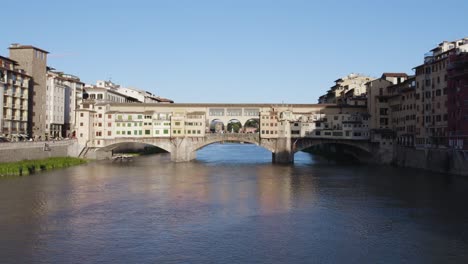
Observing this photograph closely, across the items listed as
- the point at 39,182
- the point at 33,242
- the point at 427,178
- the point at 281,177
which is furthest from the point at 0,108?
the point at 427,178

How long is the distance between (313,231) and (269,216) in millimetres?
4386

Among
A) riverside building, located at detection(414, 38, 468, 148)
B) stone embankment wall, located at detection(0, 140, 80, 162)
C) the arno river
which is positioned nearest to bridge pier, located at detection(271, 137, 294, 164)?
riverside building, located at detection(414, 38, 468, 148)

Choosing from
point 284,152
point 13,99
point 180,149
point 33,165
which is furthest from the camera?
point 180,149

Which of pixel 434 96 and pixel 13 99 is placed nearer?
pixel 434 96

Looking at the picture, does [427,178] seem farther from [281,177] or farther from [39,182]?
[39,182]

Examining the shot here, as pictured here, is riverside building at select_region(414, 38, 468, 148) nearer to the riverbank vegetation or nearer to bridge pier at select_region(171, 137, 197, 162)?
bridge pier at select_region(171, 137, 197, 162)

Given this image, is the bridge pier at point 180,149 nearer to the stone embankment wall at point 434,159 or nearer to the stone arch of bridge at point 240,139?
the stone arch of bridge at point 240,139

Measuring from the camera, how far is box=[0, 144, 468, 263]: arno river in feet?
68.5

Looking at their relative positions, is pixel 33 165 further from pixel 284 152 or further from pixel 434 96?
pixel 434 96

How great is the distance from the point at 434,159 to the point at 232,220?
112ft

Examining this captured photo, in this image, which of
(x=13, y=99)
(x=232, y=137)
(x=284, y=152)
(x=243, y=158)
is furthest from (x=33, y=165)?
(x=243, y=158)

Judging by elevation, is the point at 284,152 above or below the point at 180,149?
below

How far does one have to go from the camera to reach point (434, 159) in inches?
2084

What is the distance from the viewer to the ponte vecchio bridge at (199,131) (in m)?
70.2
